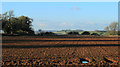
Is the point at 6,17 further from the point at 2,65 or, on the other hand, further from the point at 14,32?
the point at 2,65

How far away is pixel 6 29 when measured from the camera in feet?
134

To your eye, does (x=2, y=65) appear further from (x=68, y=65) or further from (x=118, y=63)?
(x=118, y=63)

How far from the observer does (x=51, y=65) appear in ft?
28.2

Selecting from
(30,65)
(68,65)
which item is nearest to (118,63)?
(68,65)

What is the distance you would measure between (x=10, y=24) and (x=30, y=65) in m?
34.6

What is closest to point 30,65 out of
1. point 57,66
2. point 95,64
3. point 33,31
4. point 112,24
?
point 57,66

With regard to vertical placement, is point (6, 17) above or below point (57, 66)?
above

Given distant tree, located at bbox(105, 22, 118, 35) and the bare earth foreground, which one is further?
distant tree, located at bbox(105, 22, 118, 35)

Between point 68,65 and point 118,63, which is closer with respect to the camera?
point 68,65

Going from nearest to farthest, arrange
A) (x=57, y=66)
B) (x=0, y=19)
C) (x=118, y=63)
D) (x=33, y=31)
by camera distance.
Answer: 1. (x=57, y=66)
2. (x=118, y=63)
3. (x=0, y=19)
4. (x=33, y=31)

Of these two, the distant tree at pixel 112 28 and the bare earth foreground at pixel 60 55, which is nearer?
the bare earth foreground at pixel 60 55

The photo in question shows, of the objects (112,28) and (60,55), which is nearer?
(60,55)

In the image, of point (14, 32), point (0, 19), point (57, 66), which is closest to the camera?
point (57, 66)

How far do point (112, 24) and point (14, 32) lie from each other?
3312 centimetres
